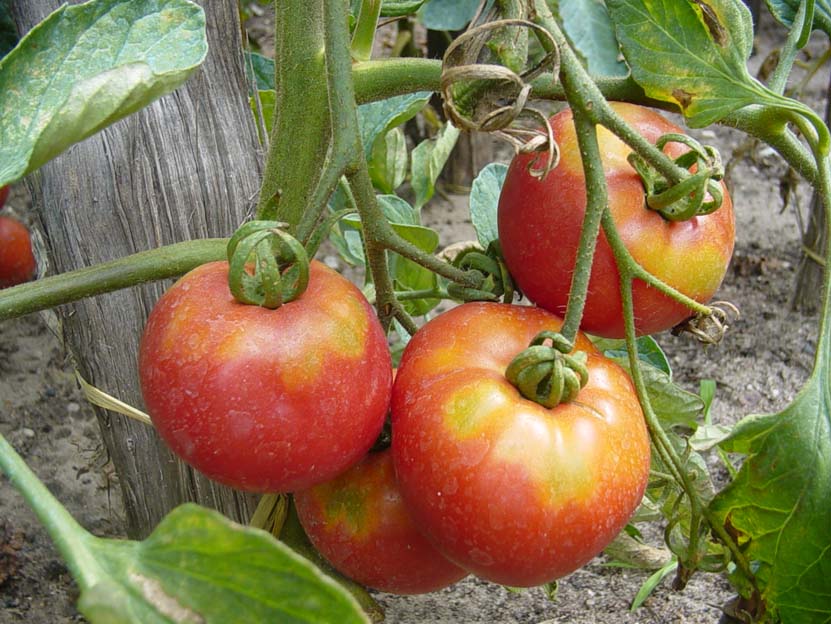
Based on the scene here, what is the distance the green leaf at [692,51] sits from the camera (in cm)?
64

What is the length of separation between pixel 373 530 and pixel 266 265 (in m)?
0.24

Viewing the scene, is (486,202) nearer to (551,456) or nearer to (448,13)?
(551,456)

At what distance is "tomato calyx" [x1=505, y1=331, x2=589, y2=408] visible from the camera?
0.56 m

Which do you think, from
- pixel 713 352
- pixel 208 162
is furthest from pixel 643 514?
pixel 713 352

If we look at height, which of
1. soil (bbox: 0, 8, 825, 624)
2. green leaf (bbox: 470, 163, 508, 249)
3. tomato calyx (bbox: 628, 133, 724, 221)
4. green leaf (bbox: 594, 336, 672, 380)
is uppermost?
tomato calyx (bbox: 628, 133, 724, 221)

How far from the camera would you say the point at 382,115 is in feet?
3.23

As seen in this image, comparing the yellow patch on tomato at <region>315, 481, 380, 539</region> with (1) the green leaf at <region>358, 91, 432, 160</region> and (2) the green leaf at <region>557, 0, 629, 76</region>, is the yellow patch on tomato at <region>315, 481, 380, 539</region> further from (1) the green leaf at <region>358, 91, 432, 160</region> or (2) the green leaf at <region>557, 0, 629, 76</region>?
(2) the green leaf at <region>557, 0, 629, 76</region>

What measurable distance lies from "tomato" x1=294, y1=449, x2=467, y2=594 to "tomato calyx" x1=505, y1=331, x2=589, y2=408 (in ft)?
0.49

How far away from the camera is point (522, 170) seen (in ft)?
2.19

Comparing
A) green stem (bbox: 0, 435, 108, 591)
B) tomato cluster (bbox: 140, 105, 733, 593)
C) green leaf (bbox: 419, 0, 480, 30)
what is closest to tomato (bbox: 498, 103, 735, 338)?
tomato cluster (bbox: 140, 105, 733, 593)

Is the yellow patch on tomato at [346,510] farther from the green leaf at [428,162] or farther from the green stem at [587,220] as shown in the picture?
the green leaf at [428,162]

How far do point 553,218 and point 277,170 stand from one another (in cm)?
22

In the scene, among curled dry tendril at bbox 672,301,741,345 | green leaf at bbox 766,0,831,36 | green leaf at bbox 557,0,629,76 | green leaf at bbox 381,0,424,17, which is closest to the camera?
curled dry tendril at bbox 672,301,741,345

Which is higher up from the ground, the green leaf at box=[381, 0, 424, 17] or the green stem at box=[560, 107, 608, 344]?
the green leaf at box=[381, 0, 424, 17]
